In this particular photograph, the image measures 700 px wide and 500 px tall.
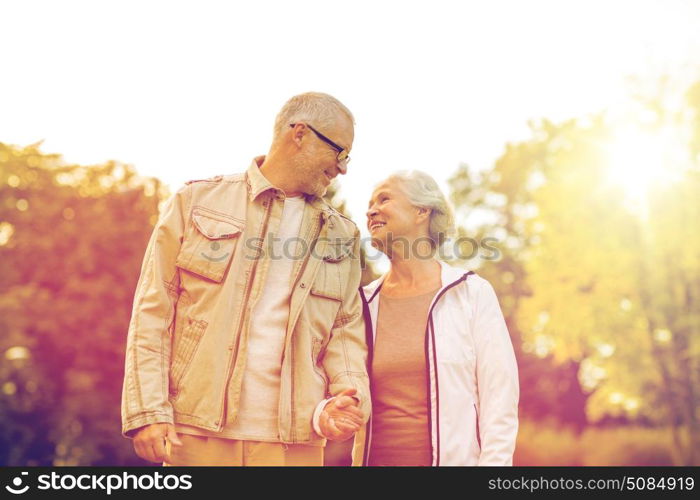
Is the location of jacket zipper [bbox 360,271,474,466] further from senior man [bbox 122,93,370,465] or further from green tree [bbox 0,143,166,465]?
green tree [bbox 0,143,166,465]

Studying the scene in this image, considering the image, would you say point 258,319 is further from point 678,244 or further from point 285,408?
point 678,244

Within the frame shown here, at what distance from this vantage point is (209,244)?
143 inches

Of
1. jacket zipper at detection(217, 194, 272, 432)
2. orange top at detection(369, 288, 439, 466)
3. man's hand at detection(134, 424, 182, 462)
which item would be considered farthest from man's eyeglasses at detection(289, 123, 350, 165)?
man's hand at detection(134, 424, 182, 462)

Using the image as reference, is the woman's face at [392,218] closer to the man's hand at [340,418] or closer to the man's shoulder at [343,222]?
the man's shoulder at [343,222]

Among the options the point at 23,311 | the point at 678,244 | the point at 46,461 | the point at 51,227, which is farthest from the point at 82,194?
the point at 678,244

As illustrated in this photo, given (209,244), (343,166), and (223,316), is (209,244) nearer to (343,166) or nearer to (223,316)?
(223,316)

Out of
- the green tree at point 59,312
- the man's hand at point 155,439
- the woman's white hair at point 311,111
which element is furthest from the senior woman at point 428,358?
the green tree at point 59,312

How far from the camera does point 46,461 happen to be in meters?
21.8

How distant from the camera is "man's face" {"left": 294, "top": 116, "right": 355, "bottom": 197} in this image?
12.7 feet

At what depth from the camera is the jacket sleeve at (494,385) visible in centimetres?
393

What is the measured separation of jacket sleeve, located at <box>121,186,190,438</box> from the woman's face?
1179 mm

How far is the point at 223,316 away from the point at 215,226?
0.44m

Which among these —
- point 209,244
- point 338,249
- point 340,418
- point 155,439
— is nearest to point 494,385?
point 340,418
